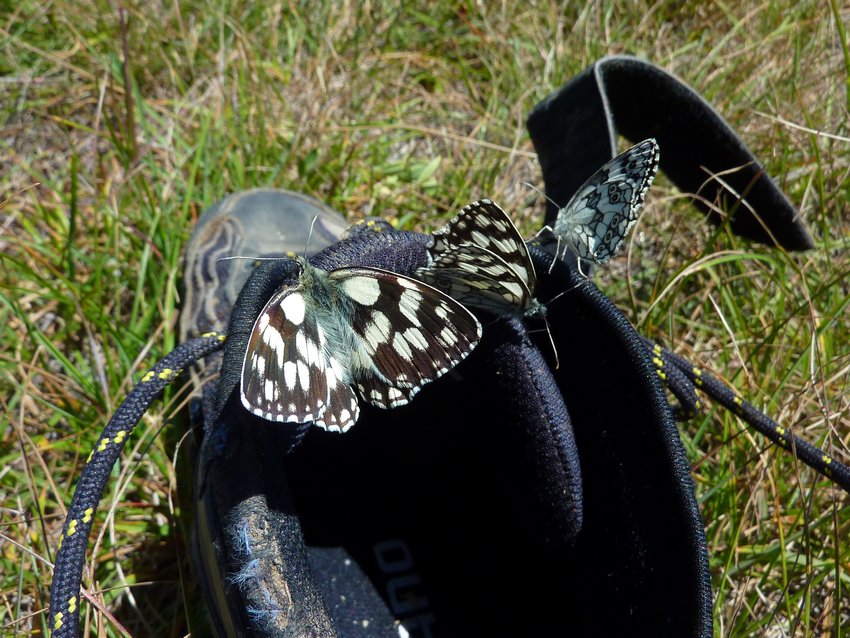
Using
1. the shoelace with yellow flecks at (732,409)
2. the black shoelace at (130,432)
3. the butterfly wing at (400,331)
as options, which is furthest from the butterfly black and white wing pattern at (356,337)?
the shoelace with yellow flecks at (732,409)

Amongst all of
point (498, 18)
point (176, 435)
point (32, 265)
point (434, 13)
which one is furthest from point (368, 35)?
point (176, 435)

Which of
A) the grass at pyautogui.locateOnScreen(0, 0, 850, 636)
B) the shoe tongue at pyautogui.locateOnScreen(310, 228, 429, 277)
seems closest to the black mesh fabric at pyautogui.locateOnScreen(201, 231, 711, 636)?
the shoe tongue at pyautogui.locateOnScreen(310, 228, 429, 277)

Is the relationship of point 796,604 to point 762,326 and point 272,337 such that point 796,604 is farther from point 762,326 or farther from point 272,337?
point 272,337

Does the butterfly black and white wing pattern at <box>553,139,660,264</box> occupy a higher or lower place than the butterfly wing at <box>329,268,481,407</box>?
higher

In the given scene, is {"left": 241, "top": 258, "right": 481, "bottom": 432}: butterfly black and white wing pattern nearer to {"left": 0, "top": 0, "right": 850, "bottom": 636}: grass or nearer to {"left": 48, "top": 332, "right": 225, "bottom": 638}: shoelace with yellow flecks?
{"left": 48, "top": 332, "right": 225, "bottom": 638}: shoelace with yellow flecks

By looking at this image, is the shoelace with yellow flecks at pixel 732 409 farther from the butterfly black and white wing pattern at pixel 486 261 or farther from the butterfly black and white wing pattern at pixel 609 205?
the butterfly black and white wing pattern at pixel 486 261

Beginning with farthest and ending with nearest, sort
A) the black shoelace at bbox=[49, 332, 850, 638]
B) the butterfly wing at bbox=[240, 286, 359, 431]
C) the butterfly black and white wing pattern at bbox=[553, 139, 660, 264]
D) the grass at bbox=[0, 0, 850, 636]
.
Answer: the grass at bbox=[0, 0, 850, 636]
the butterfly black and white wing pattern at bbox=[553, 139, 660, 264]
the black shoelace at bbox=[49, 332, 850, 638]
the butterfly wing at bbox=[240, 286, 359, 431]

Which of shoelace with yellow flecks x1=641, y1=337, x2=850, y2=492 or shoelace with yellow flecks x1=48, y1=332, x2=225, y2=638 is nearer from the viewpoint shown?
shoelace with yellow flecks x1=48, y1=332, x2=225, y2=638

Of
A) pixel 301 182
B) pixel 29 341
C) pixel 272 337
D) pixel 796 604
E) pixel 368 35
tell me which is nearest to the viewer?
pixel 272 337
